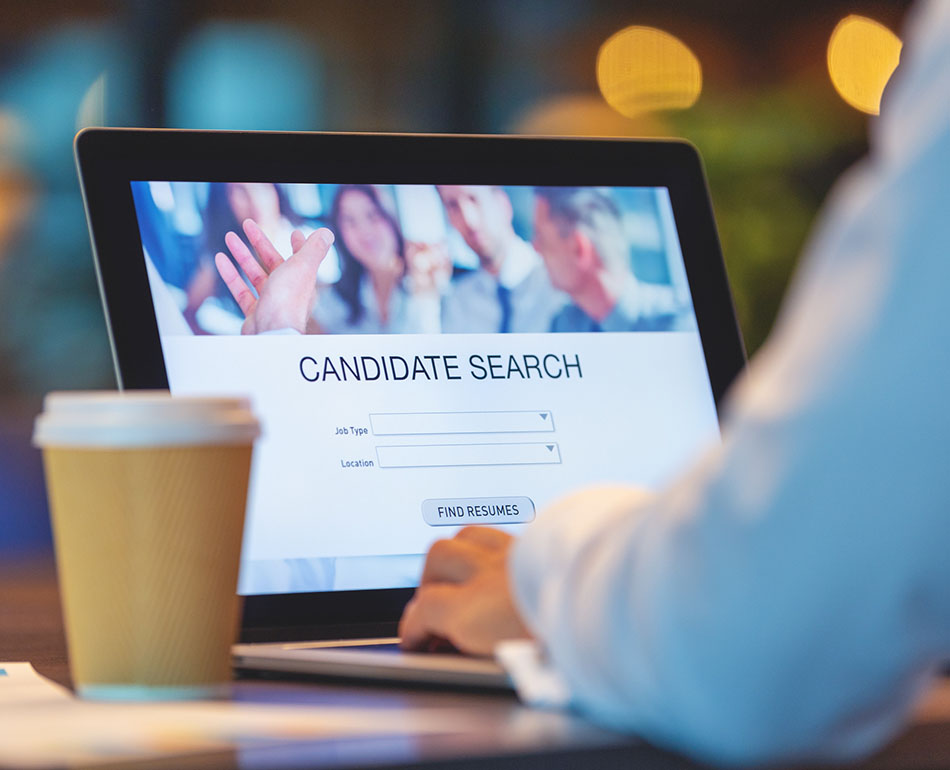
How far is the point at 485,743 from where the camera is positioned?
493mm

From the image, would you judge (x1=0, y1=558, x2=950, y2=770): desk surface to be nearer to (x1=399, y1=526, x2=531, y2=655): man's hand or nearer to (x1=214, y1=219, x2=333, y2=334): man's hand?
(x1=399, y1=526, x2=531, y2=655): man's hand

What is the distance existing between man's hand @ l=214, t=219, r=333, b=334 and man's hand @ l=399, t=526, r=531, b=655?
24 centimetres

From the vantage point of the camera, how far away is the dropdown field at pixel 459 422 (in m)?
0.89

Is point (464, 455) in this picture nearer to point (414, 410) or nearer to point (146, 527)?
point (414, 410)

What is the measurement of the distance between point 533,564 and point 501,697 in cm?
9

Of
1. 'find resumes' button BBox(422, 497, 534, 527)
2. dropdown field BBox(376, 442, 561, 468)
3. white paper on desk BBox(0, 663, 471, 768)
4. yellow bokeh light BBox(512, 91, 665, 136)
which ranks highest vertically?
yellow bokeh light BBox(512, 91, 665, 136)

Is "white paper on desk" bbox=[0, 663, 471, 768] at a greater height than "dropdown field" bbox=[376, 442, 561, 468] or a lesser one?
lesser

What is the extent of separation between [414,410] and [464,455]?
4 centimetres

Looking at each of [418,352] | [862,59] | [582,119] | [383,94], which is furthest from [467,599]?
[862,59]

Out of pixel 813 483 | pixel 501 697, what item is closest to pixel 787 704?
pixel 813 483

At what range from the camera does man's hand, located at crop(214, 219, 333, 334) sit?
2.93 feet

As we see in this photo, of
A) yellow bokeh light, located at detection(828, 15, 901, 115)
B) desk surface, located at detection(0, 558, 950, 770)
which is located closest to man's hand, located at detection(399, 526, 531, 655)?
desk surface, located at detection(0, 558, 950, 770)

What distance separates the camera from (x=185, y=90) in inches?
196

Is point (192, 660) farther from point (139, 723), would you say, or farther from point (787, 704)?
point (787, 704)
